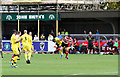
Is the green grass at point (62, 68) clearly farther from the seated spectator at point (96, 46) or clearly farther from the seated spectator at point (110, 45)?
the seated spectator at point (96, 46)

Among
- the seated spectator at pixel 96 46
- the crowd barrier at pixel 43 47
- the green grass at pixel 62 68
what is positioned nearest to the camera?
the green grass at pixel 62 68

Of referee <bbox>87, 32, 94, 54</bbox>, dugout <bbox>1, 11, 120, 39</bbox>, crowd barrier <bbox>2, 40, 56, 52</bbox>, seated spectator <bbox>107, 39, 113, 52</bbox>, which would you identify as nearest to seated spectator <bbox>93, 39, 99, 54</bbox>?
referee <bbox>87, 32, 94, 54</bbox>

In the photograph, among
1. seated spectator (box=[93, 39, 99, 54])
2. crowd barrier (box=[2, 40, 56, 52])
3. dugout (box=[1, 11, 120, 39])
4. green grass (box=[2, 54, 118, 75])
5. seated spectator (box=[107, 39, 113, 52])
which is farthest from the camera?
dugout (box=[1, 11, 120, 39])

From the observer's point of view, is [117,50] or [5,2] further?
[5,2]

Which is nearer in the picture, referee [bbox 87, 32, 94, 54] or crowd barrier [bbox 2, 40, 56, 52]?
referee [bbox 87, 32, 94, 54]

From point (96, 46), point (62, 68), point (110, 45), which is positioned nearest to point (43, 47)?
point (96, 46)

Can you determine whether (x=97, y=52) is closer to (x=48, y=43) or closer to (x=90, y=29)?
(x=48, y=43)

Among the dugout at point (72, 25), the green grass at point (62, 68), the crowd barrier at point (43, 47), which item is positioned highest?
the dugout at point (72, 25)

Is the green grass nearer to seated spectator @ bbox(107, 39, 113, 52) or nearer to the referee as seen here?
the referee

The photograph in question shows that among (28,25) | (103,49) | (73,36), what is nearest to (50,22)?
(28,25)

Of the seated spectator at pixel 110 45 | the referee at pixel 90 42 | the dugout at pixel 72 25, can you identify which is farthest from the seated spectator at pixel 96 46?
the dugout at pixel 72 25

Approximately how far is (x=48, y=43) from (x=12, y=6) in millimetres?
7482

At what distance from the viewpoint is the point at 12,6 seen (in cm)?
3825

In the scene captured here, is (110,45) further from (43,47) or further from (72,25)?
(72,25)
